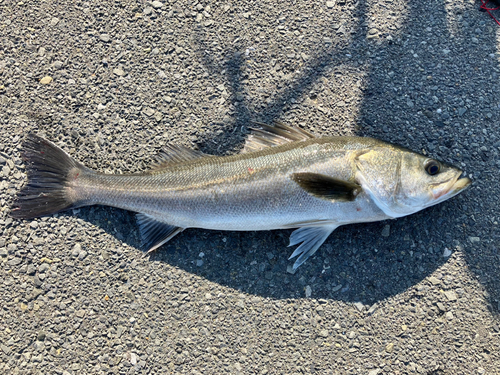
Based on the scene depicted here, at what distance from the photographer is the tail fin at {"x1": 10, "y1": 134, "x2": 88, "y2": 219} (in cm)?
330

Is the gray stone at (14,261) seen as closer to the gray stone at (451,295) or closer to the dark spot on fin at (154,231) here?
the dark spot on fin at (154,231)

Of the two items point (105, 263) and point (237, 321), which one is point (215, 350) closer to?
point (237, 321)

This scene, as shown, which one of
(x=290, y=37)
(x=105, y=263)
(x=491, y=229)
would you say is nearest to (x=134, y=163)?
(x=105, y=263)

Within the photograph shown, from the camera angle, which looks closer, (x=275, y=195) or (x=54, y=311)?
(x=275, y=195)

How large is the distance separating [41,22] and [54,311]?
295 centimetres

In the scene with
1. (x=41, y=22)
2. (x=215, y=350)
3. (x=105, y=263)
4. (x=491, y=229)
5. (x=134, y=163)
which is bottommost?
(x=215, y=350)

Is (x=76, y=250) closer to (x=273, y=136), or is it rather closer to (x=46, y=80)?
(x=46, y=80)

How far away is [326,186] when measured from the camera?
115 inches

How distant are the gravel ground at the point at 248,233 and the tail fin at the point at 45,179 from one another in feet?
0.45

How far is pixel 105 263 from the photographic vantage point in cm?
337

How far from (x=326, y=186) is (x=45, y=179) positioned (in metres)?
2.61

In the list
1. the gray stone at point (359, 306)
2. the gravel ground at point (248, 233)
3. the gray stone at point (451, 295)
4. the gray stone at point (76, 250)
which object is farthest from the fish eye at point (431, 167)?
the gray stone at point (76, 250)

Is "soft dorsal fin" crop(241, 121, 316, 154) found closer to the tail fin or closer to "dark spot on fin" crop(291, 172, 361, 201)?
"dark spot on fin" crop(291, 172, 361, 201)

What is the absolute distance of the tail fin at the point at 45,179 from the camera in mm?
3297
